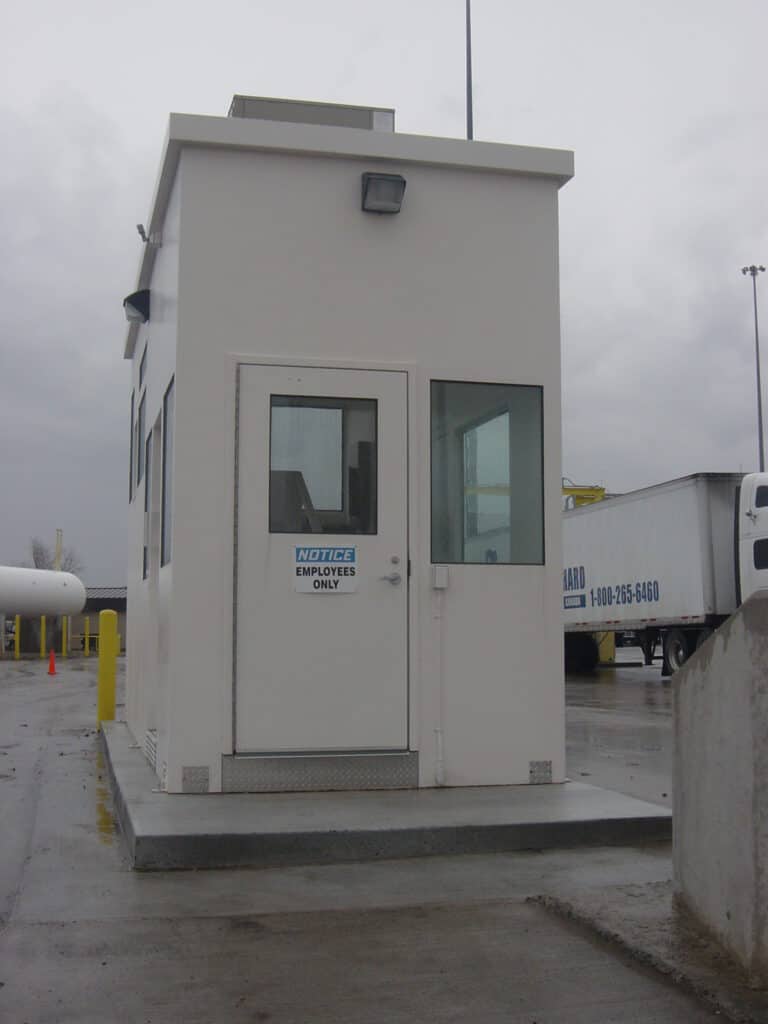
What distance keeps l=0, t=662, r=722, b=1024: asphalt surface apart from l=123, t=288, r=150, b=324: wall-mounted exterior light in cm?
483

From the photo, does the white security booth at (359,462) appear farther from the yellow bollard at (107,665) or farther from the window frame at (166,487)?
the yellow bollard at (107,665)

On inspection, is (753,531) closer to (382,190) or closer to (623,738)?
(623,738)

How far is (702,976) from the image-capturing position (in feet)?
12.8

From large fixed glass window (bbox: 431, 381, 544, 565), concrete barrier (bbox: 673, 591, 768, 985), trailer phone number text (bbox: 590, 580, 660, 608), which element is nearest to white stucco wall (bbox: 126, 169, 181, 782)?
large fixed glass window (bbox: 431, 381, 544, 565)

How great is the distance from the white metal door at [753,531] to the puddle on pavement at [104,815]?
1333 cm

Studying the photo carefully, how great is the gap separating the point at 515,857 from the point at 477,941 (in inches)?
56.2

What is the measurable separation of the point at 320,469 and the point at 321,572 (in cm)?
66

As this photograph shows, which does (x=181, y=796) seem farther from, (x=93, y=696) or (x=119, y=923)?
(x=93, y=696)

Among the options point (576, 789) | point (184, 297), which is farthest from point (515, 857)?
point (184, 297)

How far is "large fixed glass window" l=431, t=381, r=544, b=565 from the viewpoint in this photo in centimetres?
747

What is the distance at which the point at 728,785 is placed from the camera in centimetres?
411

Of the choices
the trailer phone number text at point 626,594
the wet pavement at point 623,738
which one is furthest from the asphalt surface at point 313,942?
the trailer phone number text at point 626,594

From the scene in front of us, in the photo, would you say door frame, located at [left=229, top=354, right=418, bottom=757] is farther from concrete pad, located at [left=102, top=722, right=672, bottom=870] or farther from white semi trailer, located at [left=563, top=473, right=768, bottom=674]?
white semi trailer, located at [left=563, top=473, right=768, bottom=674]

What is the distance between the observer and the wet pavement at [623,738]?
8.48 meters
